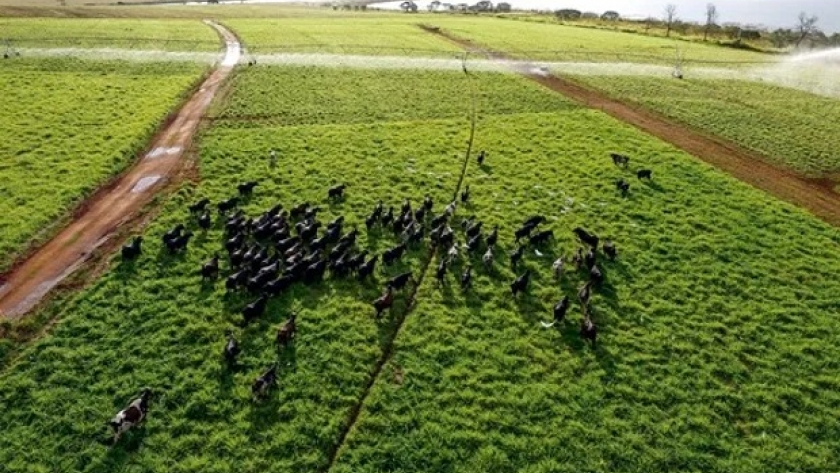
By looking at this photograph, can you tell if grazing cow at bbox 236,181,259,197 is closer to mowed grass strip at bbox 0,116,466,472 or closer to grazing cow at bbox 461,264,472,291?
mowed grass strip at bbox 0,116,466,472

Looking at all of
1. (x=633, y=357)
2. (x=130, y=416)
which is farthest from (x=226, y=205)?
(x=633, y=357)

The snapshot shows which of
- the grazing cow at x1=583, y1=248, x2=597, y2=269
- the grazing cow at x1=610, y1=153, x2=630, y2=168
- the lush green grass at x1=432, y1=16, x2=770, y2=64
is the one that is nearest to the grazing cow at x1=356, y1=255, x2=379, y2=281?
the grazing cow at x1=583, y1=248, x2=597, y2=269

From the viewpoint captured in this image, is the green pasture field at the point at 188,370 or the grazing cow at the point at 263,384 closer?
the green pasture field at the point at 188,370

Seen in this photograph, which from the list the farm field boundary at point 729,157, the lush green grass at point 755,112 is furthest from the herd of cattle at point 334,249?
the lush green grass at point 755,112

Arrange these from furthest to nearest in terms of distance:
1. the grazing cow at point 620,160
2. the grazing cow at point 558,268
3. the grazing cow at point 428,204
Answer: the grazing cow at point 620,160
the grazing cow at point 428,204
the grazing cow at point 558,268

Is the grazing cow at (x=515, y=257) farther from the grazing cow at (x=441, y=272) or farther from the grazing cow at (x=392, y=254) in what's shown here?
the grazing cow at (x=392, y=254)
